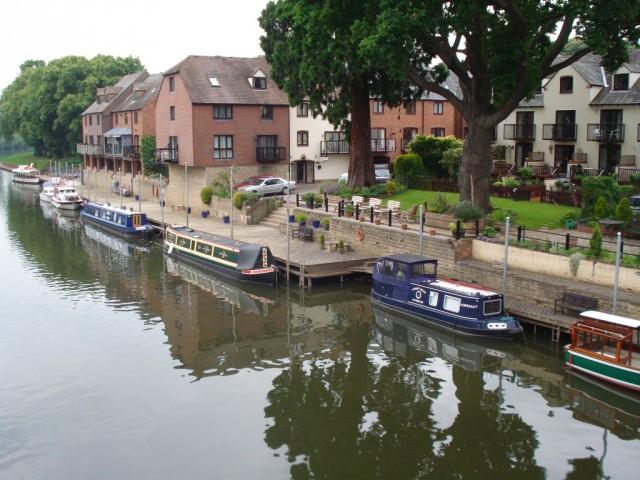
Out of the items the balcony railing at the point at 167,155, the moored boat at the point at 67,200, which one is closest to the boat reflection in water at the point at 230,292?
the balcony railing at the point at 167,155

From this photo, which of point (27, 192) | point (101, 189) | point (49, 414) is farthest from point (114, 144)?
point (49, 414)

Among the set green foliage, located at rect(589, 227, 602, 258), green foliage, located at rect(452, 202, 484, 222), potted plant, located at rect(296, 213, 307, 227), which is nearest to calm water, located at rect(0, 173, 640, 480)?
green foliage, located at rect(589, 227, 602, 258)

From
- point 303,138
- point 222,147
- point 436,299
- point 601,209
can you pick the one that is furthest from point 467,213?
point 303,138

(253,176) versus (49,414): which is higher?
(253,176)

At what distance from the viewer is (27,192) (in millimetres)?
86188

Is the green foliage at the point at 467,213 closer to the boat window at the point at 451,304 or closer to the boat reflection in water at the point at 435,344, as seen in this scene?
the boat reflection in water at the point at 435,344

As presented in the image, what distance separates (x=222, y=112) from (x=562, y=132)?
26.0 meters

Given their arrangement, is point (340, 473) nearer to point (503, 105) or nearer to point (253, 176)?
point (503, 105)

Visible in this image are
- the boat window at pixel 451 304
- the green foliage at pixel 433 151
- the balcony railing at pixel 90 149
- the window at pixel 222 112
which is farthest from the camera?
the balcony railing at pixel 90 149

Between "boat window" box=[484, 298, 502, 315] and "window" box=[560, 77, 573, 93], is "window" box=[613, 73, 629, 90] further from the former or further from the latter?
"boat window" box=[484, 298, 502, 315]

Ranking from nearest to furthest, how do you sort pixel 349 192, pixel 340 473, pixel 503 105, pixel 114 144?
pixel 340 473 → pixel 503 105 → pixel 349 192 → pixel 114 144

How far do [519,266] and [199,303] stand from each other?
48.6ft

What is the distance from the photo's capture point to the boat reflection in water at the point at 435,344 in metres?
23.8

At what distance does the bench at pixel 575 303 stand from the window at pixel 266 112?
3540 cm
